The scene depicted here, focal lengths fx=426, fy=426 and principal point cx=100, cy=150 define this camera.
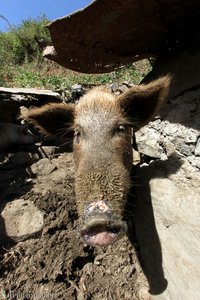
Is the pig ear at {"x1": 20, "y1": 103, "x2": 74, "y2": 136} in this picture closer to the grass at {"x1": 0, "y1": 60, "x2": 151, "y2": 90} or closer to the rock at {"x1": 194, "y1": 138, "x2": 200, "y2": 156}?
the rock at {"x1": 194, "y1": 138, "x2": 200, "y2": 156}

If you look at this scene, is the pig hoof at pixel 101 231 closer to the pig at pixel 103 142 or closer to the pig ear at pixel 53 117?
the pig at pixel 103 142

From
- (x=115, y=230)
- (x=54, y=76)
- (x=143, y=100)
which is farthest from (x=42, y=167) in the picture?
(x=54, y=76)

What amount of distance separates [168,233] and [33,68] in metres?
10.2

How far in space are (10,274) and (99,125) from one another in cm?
139

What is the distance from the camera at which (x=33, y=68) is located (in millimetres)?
12602

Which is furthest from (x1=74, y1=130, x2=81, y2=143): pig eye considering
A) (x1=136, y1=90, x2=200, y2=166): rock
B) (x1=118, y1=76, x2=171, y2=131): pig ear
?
Result: (x1=136, y1=90, x2=200, y2=166): rock

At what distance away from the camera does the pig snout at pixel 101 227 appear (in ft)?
8.43

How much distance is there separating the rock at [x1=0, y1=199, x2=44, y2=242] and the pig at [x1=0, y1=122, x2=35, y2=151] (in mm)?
1769

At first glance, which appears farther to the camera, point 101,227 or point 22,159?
point 22,159

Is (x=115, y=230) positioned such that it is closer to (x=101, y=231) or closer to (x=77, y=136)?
(x=101, y=231)

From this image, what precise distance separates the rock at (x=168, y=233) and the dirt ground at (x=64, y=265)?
19cm

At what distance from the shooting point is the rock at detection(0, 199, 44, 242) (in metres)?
3.75

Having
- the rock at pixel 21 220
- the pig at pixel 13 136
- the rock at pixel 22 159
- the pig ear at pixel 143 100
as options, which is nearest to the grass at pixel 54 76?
the pig at pixel 13 136

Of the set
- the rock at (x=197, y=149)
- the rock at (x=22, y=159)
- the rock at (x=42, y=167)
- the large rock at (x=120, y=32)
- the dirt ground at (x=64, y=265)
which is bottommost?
the dirt ground at (x=64, y=265)
